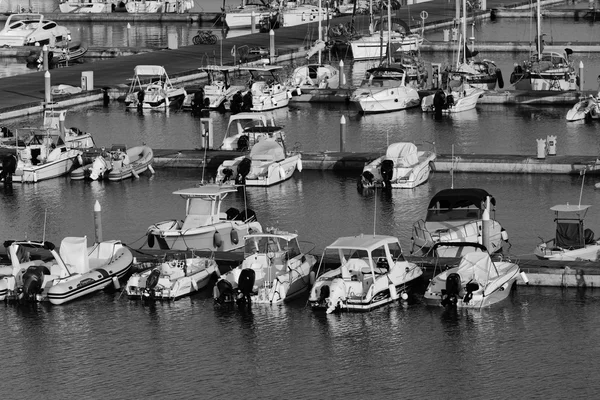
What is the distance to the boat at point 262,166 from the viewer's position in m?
49.4

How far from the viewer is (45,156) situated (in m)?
52.0

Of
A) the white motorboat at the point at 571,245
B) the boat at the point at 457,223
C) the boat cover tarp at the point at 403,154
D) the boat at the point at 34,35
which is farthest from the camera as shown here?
the boat at the point at 34,35

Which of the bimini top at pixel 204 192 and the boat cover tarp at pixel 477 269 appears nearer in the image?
the boat cover tarp at pixel 477 269

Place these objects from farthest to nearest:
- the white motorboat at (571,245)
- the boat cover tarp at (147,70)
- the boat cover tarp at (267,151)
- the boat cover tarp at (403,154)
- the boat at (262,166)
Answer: the boat cover tarp at (147,70) < the boat cover tarp at (267,151) < the boat at (262,166) < the boat cover tarp at (403,154) < the white motorboat at (571,245)

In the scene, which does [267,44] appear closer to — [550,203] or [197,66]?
[197,66]

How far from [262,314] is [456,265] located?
4.97m

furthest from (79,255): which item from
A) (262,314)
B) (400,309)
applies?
(400,309)

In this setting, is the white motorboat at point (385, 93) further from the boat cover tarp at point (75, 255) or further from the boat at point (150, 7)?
the boat at point (150, 7)

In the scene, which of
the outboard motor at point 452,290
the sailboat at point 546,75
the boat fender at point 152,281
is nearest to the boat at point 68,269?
the boat fender at point 152,281

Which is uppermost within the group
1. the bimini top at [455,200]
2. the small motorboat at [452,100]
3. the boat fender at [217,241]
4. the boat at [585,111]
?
the small motorboat at [452,100]

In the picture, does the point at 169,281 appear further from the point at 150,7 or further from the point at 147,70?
the point at 150,7

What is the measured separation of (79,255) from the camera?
3644cm

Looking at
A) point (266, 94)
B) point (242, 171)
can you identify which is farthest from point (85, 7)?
point (242, 171)

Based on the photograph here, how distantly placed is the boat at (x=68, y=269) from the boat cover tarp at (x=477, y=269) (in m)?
8.53
